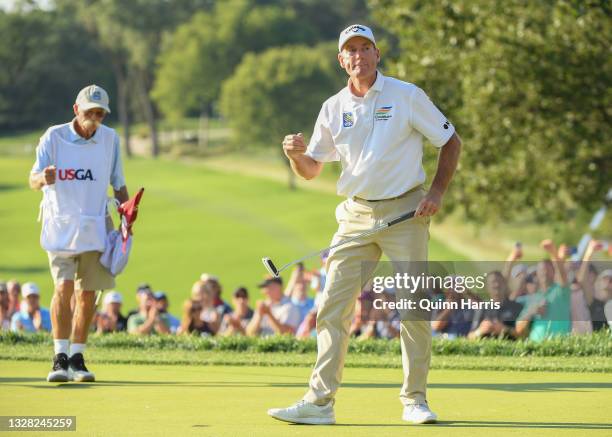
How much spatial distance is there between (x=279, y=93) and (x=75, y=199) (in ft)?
295

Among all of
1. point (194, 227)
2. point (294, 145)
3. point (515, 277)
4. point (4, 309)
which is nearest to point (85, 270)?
point (294, 145)

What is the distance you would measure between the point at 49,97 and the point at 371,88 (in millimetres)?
110389

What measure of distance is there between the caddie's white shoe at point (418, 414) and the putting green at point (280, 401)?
7 centimetres

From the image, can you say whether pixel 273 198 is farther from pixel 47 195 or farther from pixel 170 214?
pixel 47 195

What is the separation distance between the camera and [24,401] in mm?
7852

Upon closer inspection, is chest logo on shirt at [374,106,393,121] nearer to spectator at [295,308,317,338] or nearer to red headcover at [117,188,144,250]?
red headcover at [117,188,144,250]

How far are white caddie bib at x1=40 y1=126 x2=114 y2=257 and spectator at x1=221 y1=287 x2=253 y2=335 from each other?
4.28 meters

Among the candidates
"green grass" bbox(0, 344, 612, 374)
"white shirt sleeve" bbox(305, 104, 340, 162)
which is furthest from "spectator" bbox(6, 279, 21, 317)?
"white shirt sleeve" bbox(305, 104, 340, 162)

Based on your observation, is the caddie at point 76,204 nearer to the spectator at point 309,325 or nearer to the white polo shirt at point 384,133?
the white polo shirt at point 384,133

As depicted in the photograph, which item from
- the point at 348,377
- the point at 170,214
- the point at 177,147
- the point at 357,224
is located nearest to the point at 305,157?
the point at 357,224

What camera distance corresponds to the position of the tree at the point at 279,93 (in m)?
97.5

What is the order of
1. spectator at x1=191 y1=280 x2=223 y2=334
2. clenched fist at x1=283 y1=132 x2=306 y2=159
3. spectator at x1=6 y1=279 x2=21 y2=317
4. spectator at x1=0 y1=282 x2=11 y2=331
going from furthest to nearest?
1. spectator at x1=6 y1=279 x2=21 y2=317
2. spectator at x1=0 y1=282 x2=11 y2=331
3. spectator at x1=191 y1=280 x2=223 y2=334
4. clenched fist at x1=283 y1=132 x2=306 y2=159

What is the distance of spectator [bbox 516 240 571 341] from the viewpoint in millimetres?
11469

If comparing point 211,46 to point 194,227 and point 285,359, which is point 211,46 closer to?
point 194,227
